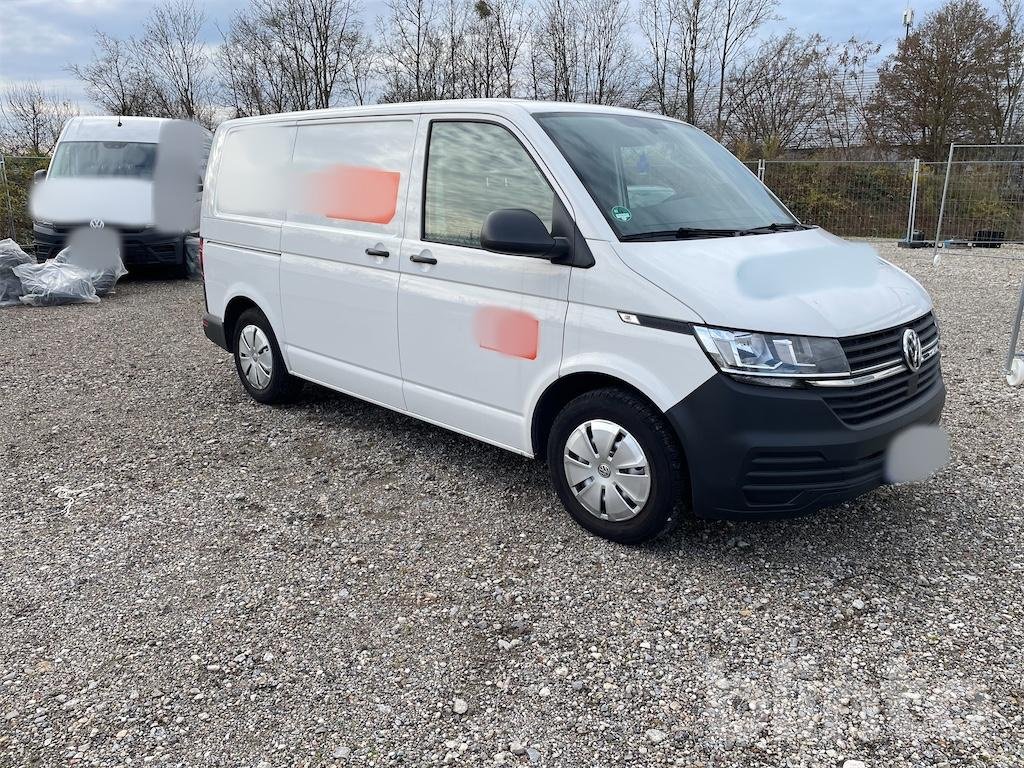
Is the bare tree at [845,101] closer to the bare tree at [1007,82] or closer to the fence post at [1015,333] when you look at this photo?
the bare tree at [1007,82]

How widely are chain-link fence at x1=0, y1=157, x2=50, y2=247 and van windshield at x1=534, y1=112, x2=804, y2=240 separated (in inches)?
545

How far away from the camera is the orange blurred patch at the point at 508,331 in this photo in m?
3.63

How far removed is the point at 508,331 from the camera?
3.73 meters


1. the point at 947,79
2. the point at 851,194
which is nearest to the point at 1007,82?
the point at 947,79

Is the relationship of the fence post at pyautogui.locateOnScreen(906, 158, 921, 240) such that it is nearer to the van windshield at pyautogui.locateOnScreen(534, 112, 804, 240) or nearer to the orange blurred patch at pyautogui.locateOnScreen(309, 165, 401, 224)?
the van windshield at pyautogui.locateOnScreen(534, 112, 804, 240)

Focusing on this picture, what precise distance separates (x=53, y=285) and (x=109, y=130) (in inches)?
123

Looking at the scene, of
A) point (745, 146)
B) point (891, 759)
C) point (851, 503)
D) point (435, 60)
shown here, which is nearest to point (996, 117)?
point (745, 146)

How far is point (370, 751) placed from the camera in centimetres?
242

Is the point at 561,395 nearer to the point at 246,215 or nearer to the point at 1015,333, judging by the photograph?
the point at 246,215

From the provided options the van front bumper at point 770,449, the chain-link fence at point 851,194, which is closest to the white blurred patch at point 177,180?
the van front bumper at point 770,449

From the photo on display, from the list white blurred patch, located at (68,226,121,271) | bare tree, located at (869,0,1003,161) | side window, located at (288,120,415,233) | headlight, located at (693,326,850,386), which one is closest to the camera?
headlight, located at (693,326,850,386)

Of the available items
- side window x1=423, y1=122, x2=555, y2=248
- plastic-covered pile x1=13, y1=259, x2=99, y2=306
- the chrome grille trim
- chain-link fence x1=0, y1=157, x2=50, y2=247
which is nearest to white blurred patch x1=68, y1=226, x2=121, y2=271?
plastic-covered pile x1=13, y1=259, x2=99, y2=306

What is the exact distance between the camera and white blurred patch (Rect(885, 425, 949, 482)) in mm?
3268

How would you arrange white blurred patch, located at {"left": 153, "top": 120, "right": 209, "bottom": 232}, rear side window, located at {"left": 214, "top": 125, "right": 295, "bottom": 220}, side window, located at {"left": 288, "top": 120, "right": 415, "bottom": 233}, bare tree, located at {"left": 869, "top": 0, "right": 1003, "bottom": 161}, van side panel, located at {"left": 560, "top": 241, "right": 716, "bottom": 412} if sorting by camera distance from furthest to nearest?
bare tree, located at {"left": 869, "top": 0, "right": 1003, "bottom": 161}, white blurred patch, located at {"left": 153, "top": 120, "right": 209, "bottom": 232}, rear side window, located at {"left": 214, "top": 125, "right": 295, "bottom": 220}, side window, located at {"left": 288, "top": 120, "right": 415, "bottom": 233}, van side panel, located at {"left": 560, "top": 241, "right": 716, "bottom": 412}
